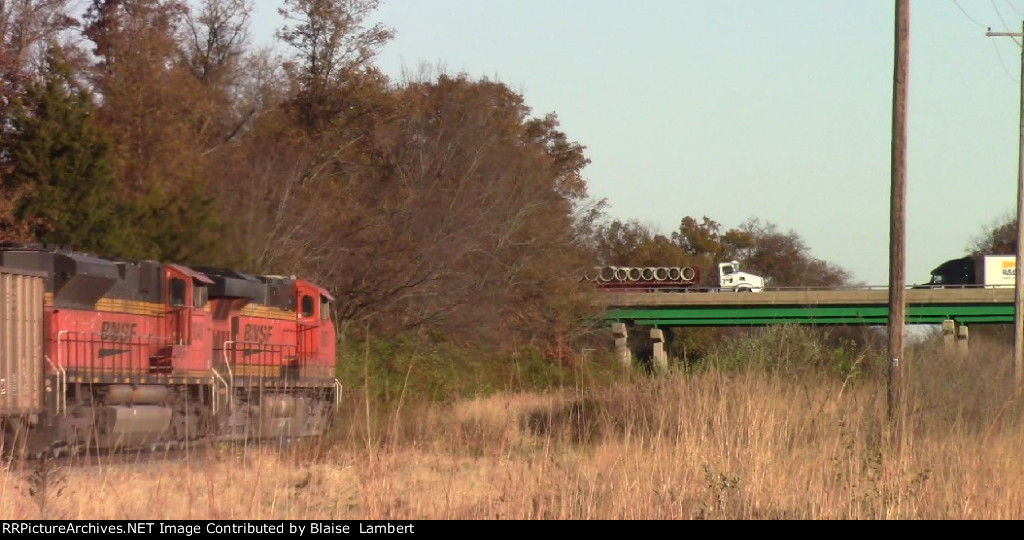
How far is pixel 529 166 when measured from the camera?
40.2m

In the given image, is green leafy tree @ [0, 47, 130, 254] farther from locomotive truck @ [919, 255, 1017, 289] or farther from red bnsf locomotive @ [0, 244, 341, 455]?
locomotive truck @ [919, 255, 1017, 289]

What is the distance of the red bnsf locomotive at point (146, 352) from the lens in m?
13.6

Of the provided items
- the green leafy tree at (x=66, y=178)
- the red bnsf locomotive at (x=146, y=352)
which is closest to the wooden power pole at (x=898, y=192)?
the red bnsf locomotive at (x=146, y=352)

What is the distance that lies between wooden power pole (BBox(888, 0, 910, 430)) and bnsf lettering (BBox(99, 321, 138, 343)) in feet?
34.2

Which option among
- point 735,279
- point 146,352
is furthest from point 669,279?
point 146,352

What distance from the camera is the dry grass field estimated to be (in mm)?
7277

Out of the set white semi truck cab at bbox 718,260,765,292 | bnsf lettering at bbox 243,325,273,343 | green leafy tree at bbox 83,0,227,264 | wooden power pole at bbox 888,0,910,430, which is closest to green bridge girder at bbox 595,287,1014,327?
white semi truck cab at bbox 718,260,765,292

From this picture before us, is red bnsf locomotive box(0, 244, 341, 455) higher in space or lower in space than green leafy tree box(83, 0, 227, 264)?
lower

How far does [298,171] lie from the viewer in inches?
1007

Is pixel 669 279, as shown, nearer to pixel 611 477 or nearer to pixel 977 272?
pixel 977 272

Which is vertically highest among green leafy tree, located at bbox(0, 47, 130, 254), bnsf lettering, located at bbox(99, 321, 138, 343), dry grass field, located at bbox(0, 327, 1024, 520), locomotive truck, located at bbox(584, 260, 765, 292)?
green leafy tree, located at bbox(0, 47, 130, 254)

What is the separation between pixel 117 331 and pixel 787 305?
41910 millimetres

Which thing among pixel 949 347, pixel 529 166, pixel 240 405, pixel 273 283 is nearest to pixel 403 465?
pixel 240 405
